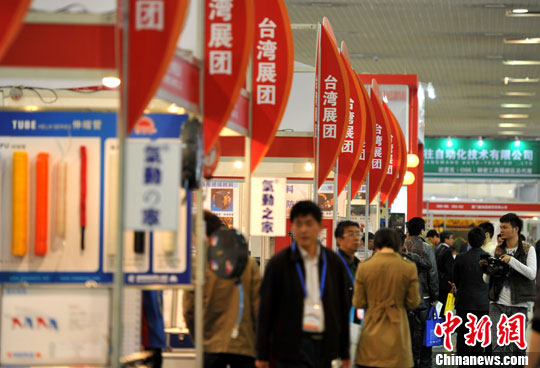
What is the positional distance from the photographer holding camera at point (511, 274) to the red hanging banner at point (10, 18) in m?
5.93

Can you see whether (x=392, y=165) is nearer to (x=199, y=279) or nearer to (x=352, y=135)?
(x=352, y=135)

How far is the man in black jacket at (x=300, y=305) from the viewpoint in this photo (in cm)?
470

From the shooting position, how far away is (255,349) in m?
4.87

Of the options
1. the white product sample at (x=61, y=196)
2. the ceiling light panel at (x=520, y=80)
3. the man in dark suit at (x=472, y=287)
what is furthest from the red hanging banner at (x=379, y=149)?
the ceiling light panel at (x=520, y=80)

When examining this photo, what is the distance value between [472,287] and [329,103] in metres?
→ 2.41

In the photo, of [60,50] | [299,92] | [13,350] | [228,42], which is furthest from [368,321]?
[299,92]

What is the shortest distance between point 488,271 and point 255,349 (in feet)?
14.7

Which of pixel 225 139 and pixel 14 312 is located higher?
pixel 225 139

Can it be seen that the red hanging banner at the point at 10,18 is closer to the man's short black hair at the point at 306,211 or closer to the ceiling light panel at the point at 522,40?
the man's short black hair at the point at 306,211

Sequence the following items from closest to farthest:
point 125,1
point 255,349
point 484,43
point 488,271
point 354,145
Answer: point 125,1, point 255,349, point 488,271, point 354,145, point 484,43

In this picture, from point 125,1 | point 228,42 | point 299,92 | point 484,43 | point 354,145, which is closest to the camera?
point 125,1

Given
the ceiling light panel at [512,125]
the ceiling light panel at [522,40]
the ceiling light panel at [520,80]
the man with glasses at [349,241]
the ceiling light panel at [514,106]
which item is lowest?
the man with glasses at [349,241]

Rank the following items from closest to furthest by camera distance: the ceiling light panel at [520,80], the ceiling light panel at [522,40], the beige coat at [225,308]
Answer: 1. the beige coat at [225,308]
2. the ceiling light panel at [522,40]
3. the ceiling light panel at [520,80]

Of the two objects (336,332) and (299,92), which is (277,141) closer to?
(299,92)
